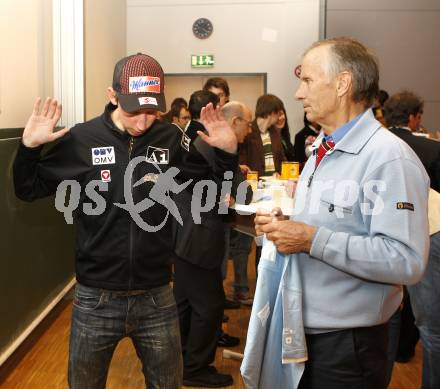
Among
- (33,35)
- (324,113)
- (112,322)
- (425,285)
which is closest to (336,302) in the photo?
(324,113)

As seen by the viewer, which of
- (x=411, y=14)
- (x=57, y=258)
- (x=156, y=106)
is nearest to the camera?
(x=156, y=106)

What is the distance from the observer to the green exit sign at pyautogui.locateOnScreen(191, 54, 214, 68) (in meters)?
8.16

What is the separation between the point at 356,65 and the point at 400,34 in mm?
7020

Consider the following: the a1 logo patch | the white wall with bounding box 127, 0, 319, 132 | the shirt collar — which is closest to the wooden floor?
the a1 logo patch

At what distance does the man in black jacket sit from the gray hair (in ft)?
2.23

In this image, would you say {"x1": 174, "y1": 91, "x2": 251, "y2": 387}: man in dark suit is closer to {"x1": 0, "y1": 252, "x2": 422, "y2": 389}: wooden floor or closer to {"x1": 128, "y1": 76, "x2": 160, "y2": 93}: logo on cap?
{"x1": 0, "y1": 252, "x2": 422, "y2": 389}: wooden floor

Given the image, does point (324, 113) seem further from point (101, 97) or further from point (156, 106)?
point (101, 97)

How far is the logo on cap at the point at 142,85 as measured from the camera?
1.95 m

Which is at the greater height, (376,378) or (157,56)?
(157,56)

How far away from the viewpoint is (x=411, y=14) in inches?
311

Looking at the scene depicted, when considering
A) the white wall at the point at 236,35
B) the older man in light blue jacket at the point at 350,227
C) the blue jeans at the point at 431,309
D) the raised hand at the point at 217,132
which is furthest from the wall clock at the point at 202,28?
the older man in light blue jacket at the point at 350,227

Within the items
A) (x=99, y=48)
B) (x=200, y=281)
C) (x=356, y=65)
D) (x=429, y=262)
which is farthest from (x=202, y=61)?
(x=356, y=65)

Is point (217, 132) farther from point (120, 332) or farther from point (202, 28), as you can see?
point (202, 28)

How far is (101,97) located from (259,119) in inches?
77.2
